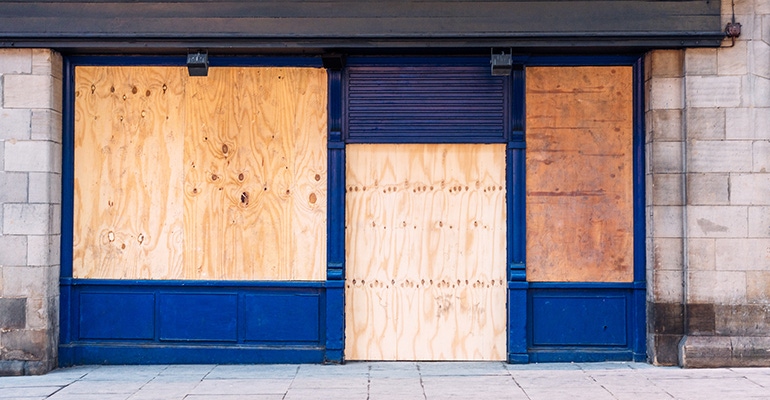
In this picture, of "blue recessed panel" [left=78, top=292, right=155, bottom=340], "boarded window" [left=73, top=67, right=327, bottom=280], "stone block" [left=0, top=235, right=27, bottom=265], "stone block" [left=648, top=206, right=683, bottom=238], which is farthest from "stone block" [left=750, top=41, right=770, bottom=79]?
"stone block" [left=0, top=235, right=27, bottom=265]

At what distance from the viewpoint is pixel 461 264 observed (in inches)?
378

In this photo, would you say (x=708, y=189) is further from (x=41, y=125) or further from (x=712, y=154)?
(x=41, y=125)

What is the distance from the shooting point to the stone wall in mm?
9078

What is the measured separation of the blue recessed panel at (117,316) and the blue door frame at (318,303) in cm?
1

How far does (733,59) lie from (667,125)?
39.6 inches

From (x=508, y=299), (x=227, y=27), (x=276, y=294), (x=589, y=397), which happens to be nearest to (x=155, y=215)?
(x=276, y=294)

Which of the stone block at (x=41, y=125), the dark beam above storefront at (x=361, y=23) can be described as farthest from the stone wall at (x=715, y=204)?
the stone block at (x=41, y=125)

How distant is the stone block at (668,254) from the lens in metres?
9.20

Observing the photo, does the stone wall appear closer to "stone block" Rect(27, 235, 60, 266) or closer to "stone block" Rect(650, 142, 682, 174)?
"stone block" Rect(650, 142, 682, 174)

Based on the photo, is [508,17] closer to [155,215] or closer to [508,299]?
[508,299]

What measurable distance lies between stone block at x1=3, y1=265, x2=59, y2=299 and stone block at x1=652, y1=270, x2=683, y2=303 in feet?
22.2

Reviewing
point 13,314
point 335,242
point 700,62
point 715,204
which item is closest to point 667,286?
point 715,204

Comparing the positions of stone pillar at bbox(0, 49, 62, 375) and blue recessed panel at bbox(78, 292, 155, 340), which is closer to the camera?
stone pillar at bbox(0, 49, 62, 375)

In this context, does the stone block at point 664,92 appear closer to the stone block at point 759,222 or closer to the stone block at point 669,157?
the stone block at point 669,157
